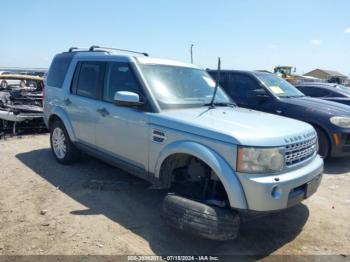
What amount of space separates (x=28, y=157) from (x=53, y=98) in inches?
58.1

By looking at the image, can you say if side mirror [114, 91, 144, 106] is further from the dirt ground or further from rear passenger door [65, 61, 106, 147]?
the dirt ground

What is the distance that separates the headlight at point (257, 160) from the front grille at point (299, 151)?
231 mm

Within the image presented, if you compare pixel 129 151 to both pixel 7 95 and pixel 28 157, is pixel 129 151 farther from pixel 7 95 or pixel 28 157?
pixel 7 95

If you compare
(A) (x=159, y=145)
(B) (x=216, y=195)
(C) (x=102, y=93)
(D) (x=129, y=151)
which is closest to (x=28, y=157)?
(C) (x=102, y=93)

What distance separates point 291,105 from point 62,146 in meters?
4.48

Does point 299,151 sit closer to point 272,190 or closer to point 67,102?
point 272,190

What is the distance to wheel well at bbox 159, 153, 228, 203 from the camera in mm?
3584

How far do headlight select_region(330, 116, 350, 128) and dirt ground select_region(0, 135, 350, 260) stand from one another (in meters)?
1.23

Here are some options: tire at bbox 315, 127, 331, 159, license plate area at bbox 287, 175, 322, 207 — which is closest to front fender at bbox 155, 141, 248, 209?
license plate area at bbox 287, 175, 322, 207

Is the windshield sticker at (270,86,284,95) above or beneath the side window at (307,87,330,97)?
above

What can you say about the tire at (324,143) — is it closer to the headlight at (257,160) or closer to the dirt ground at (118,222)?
the dirt ground at (118,222)

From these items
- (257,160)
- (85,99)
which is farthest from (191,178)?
(85,99)

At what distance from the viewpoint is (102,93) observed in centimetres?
485

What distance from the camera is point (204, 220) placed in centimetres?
321
